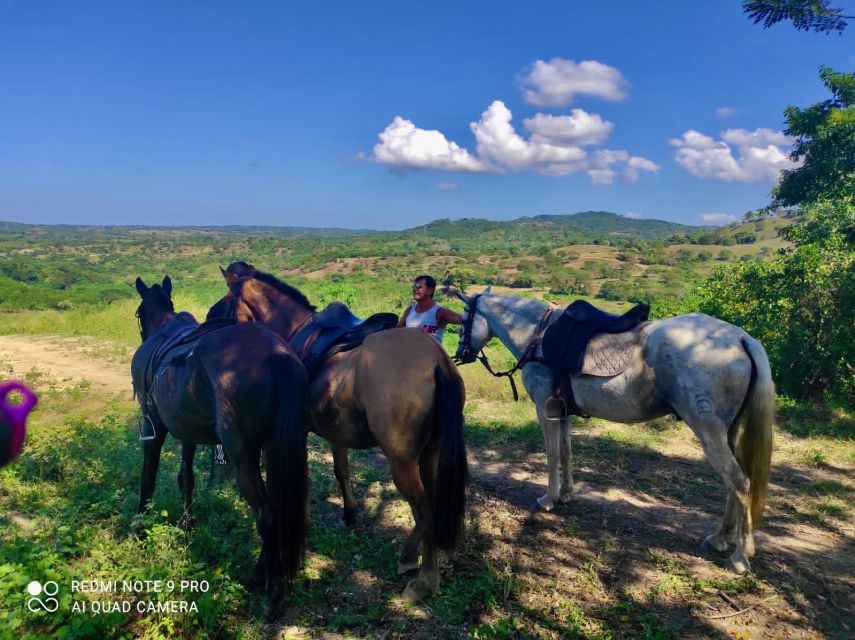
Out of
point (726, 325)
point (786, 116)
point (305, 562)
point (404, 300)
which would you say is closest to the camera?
point (305, 562)

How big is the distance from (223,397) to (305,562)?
4.88 ft

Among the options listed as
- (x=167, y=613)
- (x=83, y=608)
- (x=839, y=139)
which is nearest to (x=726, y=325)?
(x=167, y=613)

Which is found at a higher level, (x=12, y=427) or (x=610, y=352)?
(x=12, y=427)

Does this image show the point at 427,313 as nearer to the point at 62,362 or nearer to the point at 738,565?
the point at 738,565

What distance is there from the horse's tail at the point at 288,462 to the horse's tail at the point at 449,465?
0.95 metres

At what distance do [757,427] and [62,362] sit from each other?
1387 cm

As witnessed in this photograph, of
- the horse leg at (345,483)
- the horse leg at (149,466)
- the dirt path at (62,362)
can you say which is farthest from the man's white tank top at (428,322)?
the dirt path at (62,362)

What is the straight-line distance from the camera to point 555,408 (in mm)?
4777

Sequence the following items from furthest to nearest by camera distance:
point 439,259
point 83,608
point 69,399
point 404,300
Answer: point 439,259 < point 404,300 < point 69,399 < point 83,608

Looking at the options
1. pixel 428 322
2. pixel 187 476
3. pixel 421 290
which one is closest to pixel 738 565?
pixel 428 322

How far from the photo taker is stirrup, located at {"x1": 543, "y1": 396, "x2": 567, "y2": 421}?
4.74m

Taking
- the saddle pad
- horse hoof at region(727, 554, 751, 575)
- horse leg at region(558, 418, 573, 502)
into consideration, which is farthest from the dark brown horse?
horse hoof at region(727, 554, 751, 575)

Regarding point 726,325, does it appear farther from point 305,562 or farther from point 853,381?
point 853,381

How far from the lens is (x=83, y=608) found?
9.02ft
